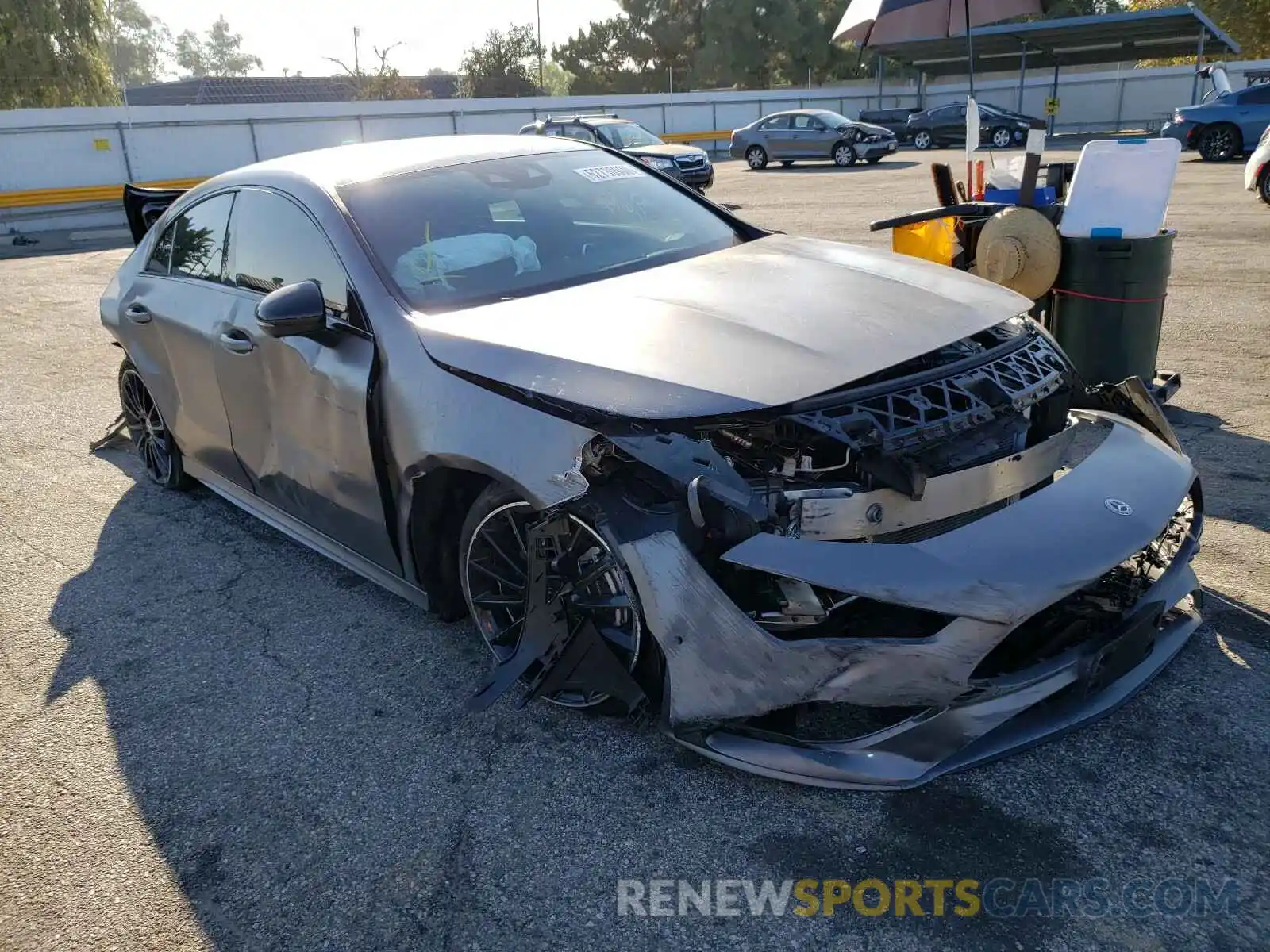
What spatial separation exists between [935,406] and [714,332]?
672 millimetres

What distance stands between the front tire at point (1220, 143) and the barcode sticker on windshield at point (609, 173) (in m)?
20.4

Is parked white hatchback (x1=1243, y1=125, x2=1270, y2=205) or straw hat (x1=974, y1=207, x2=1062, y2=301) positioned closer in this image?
straw hat (x1=974, y1=207, x2=1062, y2=301)

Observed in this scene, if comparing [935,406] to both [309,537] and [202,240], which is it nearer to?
[309,537]

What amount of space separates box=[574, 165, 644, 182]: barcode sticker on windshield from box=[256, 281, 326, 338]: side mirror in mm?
1409

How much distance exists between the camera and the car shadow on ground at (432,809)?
2.32 meters

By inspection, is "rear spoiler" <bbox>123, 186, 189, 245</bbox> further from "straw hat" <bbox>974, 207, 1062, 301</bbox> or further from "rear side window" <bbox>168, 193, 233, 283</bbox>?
"straw hat" <bbox>974, 207, 1062, 301</bbox>

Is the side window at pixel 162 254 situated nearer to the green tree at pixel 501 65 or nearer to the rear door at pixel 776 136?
the rear door at pixel 776 136

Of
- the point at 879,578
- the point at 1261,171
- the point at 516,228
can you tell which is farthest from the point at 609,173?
the point at 1261,171

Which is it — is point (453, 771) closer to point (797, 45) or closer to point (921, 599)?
point (921, 599)

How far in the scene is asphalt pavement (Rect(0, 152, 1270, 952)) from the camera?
89.3 inches

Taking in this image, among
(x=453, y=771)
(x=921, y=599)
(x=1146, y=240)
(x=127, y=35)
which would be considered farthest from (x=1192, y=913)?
Answer: (x=127, y=35)

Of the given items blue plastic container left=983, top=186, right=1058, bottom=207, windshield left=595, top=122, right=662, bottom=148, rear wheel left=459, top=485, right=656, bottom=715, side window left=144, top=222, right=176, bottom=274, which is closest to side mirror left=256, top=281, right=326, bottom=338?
rear wheel left=459, top=485, right=656, bottom=715

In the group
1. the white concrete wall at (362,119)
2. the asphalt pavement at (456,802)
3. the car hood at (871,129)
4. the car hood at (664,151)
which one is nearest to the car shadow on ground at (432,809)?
the asphalt pavement at (456,802)

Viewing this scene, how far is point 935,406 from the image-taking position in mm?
2691
